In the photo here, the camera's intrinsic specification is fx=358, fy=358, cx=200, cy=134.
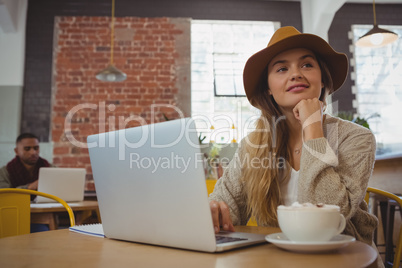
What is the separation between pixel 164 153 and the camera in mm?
691

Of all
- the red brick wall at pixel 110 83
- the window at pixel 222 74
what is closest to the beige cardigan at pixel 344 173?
the window at pixel 222 74

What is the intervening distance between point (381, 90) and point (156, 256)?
610 cm

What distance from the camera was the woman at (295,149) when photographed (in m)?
1.03

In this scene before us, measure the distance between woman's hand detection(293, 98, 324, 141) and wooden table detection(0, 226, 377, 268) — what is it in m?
0.42

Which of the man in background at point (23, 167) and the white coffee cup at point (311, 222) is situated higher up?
the man in background at point (23, 167)

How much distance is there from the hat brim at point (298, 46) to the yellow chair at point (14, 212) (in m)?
0.96

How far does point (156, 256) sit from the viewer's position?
68 cm

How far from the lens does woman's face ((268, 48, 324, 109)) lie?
131 cm

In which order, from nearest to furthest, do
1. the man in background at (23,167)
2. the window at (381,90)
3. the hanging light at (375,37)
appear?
the man in background at (23,167) < the hanging light at (375,37) < the window at (381,90)

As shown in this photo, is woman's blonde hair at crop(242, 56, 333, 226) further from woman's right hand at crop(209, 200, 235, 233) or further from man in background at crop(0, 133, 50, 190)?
man in background at crop(0, 133, 50, 190)

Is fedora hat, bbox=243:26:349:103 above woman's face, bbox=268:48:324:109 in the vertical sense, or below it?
above

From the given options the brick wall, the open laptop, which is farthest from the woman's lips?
the brick wall

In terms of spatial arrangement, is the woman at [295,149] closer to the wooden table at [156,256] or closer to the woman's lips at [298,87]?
the woman's lips at [298,87]

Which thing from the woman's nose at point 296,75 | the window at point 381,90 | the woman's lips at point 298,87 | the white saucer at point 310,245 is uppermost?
the window at point 381,90
